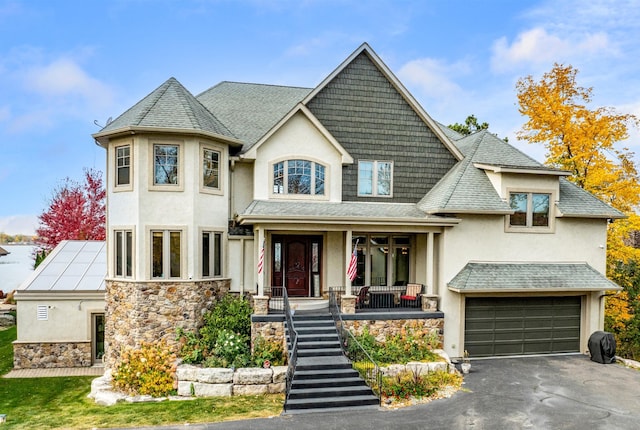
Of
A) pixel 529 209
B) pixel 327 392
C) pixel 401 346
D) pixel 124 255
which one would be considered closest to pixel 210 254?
pixel 124 255

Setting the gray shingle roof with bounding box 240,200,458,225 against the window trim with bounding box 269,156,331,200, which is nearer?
the gray shingle roof with bounding box 240,200,458,225

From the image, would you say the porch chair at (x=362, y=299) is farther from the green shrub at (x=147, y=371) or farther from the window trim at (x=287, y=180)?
the green shrub at (x=147, y=371)

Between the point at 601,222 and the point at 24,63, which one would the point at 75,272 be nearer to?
the point at 24,63

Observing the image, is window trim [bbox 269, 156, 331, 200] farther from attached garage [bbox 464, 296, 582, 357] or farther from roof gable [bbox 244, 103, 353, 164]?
attached garage [bbox 464, 296, 582, 357]

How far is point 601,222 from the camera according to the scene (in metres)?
15.2

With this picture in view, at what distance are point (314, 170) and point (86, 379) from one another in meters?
10.5

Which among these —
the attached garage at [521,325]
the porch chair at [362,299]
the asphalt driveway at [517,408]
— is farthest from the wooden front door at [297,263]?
the asphalt driveway at [517,408]

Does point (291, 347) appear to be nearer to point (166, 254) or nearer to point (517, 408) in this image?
point (166, 254)

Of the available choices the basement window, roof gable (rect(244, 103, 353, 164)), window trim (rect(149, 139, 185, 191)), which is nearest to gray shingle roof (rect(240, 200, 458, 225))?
roof gable (rect(244, 103, 353, 164))

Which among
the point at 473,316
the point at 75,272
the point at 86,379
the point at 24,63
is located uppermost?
the point at 24,63

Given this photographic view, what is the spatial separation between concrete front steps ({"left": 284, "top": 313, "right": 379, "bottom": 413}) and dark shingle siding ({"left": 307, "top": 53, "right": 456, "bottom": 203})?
17.8ft

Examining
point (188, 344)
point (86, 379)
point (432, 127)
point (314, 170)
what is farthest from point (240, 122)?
point (86, 379)

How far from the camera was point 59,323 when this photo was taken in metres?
14.7

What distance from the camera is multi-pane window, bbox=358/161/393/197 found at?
15.3m
